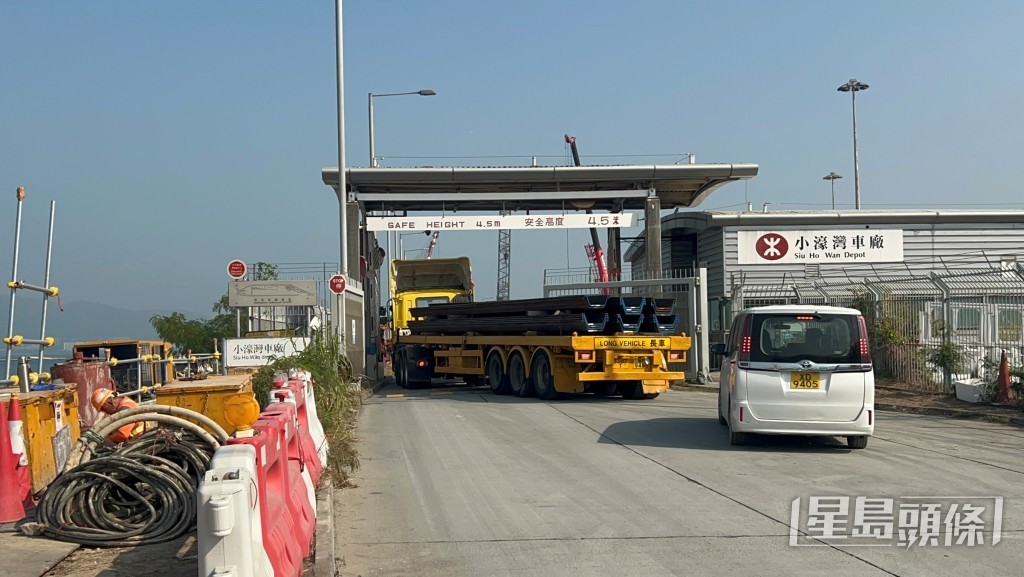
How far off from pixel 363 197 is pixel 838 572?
23.6m

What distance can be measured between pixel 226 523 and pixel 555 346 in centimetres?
1555

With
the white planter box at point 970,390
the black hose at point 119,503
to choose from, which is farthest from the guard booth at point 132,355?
the white planter box at point 970,390

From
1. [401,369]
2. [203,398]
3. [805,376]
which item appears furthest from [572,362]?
[203,398]

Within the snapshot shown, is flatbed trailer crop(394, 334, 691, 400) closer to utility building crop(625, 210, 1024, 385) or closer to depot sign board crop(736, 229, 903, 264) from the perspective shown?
utility building crop(625, 210, 1024, 385)

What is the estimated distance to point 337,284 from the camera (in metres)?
22.7

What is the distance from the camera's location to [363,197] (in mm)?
28625

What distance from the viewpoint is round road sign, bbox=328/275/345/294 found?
22.6 m

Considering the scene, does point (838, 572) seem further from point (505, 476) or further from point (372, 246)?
point (372, 246)

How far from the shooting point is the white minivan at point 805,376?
1165 cm


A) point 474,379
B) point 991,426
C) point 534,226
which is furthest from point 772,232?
point 991,426

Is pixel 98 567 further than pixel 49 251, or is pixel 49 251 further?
pixel 49 251

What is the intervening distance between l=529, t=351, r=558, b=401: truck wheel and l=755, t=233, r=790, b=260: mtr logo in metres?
12.5

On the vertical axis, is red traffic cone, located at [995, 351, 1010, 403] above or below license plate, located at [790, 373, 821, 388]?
below
